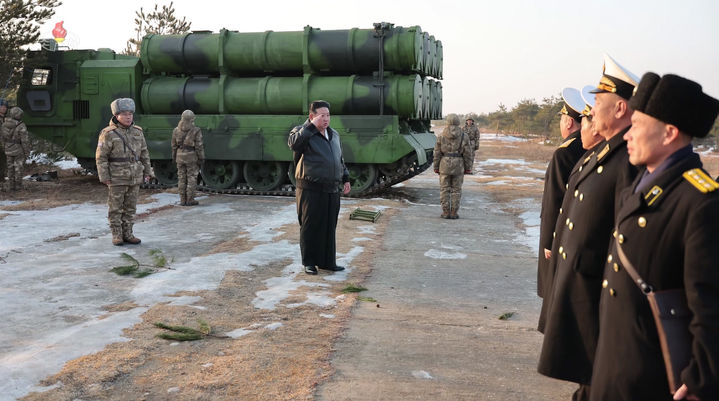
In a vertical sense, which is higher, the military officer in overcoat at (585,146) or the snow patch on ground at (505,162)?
the military officer in overcoat at (585,146)

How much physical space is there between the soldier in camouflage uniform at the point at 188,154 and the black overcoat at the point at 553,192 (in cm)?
947

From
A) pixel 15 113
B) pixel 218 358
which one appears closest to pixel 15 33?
pixel 15 113

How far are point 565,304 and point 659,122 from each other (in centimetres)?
103

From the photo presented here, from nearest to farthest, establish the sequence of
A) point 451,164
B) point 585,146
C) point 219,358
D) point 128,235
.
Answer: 1. point 585,146
2. point 219,358
3. point 128,235
4. point 451,164

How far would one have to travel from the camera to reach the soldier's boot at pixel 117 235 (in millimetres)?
8609

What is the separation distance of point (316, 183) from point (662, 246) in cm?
498

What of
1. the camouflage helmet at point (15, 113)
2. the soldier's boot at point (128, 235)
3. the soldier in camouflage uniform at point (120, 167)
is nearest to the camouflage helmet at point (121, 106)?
the soldier in camouflage uniform at point (120, 167)

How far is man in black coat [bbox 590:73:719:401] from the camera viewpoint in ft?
7.12

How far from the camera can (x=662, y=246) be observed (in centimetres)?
234

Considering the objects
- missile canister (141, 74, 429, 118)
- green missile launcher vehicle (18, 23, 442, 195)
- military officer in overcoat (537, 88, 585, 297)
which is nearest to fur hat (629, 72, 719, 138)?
military officer in overcoat (537, 88, 585, 297)

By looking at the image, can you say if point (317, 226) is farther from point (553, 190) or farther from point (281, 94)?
point (281, 94)

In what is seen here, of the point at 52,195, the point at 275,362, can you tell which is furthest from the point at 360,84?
the point at 275,362

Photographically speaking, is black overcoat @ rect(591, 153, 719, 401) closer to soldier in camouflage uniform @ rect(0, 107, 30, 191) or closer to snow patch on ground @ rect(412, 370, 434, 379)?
snow patch on ground @ rect(412, 370, 434, 379)

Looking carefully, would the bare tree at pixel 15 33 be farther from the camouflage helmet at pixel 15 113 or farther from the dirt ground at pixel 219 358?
the dirt ground at pixel 219 358
